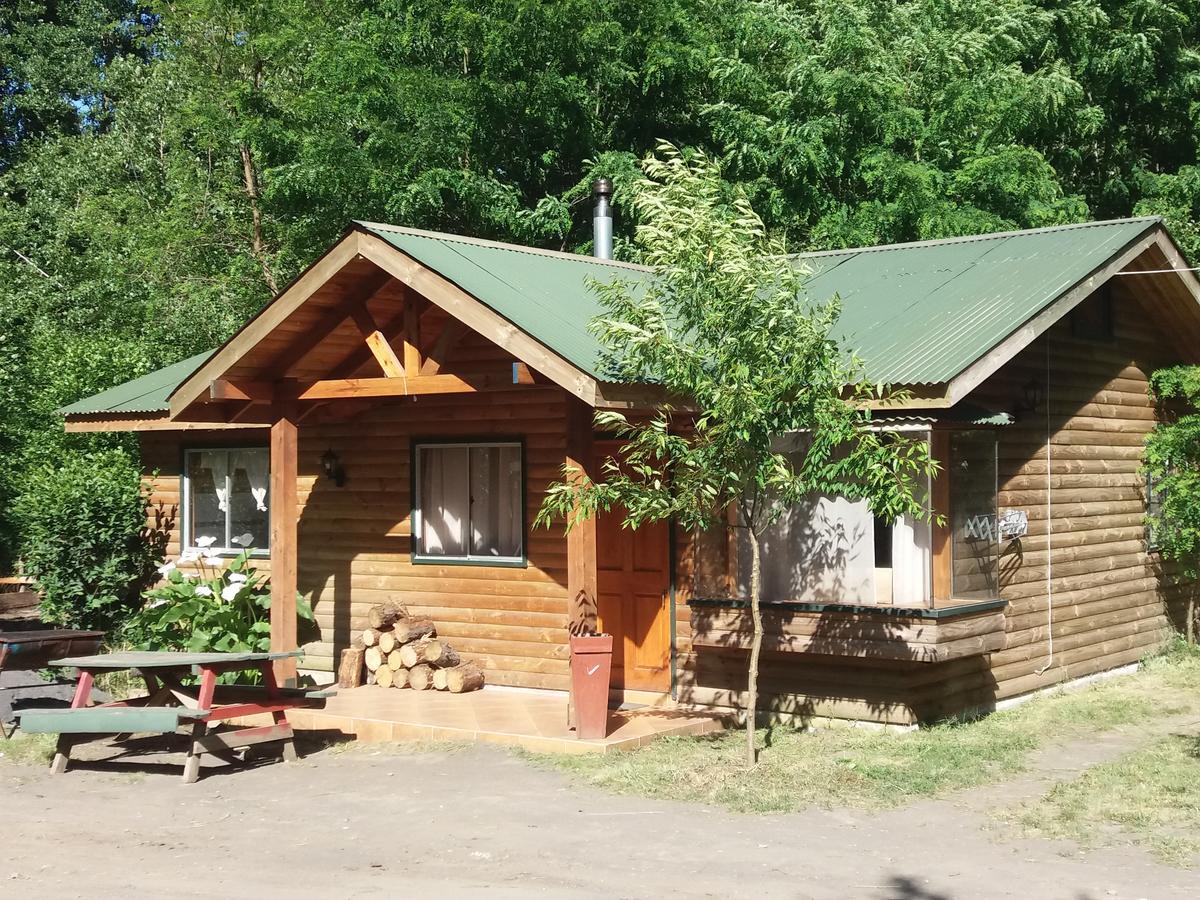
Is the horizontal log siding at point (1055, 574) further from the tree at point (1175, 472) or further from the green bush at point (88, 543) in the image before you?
the green bush at point (88, 543)

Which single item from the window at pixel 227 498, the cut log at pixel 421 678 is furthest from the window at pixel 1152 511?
the window at pixel 227 498

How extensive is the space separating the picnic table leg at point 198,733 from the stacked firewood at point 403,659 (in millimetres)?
3132

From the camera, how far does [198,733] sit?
9.43 meters

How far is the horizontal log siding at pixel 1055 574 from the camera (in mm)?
10688

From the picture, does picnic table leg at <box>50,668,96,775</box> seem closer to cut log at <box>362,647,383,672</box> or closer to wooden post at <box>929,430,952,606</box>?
cut log at <box>362,647,383,672</box>

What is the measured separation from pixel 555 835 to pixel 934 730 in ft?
12.7

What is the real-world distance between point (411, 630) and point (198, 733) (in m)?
3.40

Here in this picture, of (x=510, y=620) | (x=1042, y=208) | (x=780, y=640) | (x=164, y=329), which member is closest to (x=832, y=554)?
(x=780, y=640)

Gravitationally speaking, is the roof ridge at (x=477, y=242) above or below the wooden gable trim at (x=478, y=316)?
above

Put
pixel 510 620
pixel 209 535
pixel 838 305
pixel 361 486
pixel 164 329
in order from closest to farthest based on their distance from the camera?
pixel 838 305
pixel 510 620
pixel 361 486
pixel 209 535
pixel 164 329

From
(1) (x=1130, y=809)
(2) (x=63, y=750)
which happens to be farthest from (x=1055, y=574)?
(2) (x=63, y=750)

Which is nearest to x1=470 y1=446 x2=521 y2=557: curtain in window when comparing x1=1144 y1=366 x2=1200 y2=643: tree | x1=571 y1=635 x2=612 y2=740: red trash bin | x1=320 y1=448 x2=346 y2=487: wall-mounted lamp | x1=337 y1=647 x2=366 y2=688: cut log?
x1=337 y1=647 x2=366 y2=688: cut log

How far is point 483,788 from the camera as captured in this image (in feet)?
29.4

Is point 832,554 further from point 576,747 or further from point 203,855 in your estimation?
point 203,855
